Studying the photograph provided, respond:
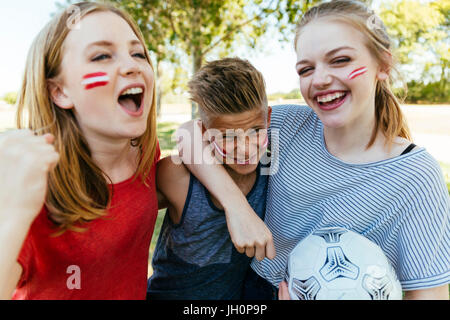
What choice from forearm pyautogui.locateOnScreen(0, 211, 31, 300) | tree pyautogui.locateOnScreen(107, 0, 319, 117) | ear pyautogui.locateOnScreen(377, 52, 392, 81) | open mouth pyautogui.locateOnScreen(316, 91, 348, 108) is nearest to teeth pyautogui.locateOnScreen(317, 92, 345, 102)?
open mouth pyautogui.locateOnScreen(316, 91, 348, 108)

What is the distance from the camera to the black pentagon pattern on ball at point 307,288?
166 centimetres

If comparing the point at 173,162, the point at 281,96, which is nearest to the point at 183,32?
the point at 281,96

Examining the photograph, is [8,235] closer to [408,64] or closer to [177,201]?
[177,201]

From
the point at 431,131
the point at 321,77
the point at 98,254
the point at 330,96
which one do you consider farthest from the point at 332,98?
the point at 431,131

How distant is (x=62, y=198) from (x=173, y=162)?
0.69 m

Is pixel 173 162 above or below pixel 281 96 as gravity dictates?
below

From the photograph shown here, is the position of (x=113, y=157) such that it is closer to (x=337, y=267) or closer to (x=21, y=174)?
(x=21, y=174)

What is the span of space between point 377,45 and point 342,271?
1.19 metres

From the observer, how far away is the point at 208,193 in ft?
6.77

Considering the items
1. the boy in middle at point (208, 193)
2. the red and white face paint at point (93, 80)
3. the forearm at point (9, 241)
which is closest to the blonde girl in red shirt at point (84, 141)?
the red and white face paint at point (93, 80)

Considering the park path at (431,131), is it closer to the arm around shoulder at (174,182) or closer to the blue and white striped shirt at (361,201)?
the arm around shoulder at (174,182)

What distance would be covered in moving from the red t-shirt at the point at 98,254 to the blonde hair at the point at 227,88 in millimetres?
552

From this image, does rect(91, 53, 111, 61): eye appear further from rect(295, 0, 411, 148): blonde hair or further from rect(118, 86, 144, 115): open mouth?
rect(295, 0, 411, 148): blonde hair

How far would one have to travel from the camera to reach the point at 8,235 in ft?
3.95
